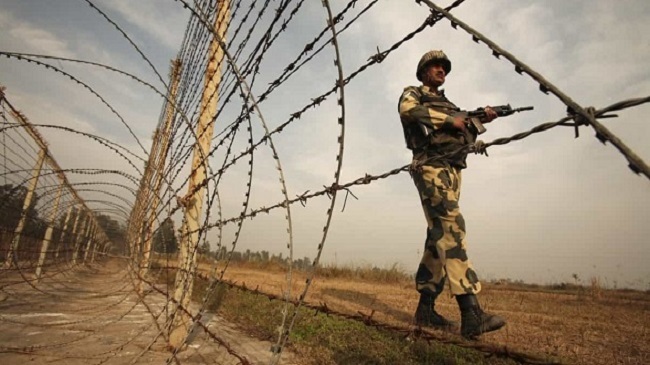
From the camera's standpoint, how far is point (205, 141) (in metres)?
2.69

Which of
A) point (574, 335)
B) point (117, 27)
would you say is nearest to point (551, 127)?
point (117, 27)

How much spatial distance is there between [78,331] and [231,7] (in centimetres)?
273

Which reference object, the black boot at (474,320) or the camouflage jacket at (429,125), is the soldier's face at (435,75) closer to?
the camouflage jacket at (429,125)

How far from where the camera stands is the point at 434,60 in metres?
2.86

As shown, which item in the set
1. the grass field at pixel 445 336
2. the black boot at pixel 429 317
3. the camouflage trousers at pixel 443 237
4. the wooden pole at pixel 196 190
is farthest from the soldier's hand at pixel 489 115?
the wooden pole at pixel 196 190

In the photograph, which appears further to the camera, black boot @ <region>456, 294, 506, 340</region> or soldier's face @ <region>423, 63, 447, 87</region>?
soldier's face @ <region>423, 63, 447, 87</region>

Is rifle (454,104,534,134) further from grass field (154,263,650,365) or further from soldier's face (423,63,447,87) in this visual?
grass field (154,263,650,365)

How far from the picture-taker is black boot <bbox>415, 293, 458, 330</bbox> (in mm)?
2587

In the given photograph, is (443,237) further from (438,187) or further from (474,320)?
(474,320)

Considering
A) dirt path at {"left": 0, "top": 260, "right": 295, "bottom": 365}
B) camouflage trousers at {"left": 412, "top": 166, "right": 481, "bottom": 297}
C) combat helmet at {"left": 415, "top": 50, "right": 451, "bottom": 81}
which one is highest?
combat helmet at {"left": 415, "top": 50, "right": 451, "bottom": 81}

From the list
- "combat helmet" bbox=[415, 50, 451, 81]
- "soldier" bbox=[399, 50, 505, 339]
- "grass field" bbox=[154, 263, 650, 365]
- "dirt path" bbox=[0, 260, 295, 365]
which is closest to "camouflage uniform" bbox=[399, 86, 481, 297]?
"soldier" bbox=[399, 50, 505, 339]

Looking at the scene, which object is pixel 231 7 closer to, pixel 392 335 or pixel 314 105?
pixel 314 105

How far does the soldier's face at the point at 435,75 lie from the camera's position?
2855 mm

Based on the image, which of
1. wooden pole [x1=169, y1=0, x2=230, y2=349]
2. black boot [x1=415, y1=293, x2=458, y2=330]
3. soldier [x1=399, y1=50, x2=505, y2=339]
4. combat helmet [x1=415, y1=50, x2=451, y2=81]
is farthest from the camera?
combat helmet [x1=415, y1=50, x2=451, y2=81]
